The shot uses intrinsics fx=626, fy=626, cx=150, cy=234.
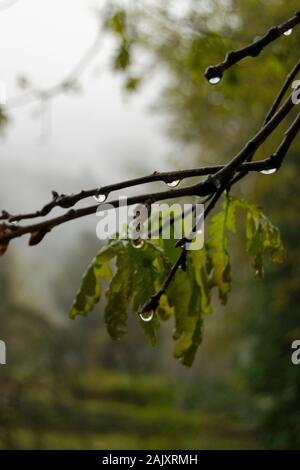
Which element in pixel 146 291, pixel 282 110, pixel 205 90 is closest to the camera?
A: pixel 282 110

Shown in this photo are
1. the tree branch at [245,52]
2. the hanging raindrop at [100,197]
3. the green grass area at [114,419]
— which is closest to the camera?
the hanging raindrop at [100,197]

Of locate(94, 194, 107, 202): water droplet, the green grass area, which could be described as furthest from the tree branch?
the green grass area

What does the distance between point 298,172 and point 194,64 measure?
6792 mm

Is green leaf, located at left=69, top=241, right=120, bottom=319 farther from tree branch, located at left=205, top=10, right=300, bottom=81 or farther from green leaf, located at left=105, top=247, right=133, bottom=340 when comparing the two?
tree branch, located at left=205, top=10, right=300, bottom=81

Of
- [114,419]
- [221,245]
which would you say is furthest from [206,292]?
[114,419]

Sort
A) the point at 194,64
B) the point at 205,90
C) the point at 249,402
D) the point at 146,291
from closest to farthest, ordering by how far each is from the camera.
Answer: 1. the point at 146,291
2. the point at 194,64
3. the point at 205,90
4. the point at 249,402

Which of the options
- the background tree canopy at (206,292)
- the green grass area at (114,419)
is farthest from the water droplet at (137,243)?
the green grass area at (114,419)

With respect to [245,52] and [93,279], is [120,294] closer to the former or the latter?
[93,279]

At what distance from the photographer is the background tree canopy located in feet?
3.84

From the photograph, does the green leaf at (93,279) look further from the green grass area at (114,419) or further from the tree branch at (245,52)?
the green grass area at (114,419)

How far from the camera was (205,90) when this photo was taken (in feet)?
27.2

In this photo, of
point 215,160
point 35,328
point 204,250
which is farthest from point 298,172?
point 204,250

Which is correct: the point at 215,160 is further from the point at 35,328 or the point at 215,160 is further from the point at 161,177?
Answer: the point at 161,177

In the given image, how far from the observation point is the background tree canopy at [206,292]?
1169mm
